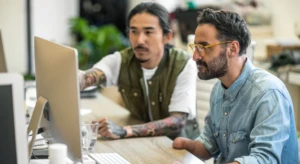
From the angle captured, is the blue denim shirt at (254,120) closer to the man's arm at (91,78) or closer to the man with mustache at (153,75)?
the man with mustache at (153,75)

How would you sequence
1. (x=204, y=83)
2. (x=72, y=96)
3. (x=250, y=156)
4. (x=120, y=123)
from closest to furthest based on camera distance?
1. (x=72, y=96)
2. (x=250, y=156)
3. (x=120, y=123)
4. (x=204, y=83)

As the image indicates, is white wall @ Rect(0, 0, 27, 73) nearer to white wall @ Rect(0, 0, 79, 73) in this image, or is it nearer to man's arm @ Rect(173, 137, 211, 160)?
white wall @ Rect(0, 0, 79, 73)

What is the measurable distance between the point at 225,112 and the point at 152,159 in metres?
0.34

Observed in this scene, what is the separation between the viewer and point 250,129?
78.3 inches

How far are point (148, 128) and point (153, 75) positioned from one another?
0.41m

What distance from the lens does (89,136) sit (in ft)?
7.25

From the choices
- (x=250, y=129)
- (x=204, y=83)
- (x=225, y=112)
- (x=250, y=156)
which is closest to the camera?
(x=250, y=156)

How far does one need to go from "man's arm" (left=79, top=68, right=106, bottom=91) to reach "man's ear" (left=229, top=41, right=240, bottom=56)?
968mm

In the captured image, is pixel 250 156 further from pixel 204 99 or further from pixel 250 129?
pixel 204 99

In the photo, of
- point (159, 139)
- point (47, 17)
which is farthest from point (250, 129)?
point (47, 17)

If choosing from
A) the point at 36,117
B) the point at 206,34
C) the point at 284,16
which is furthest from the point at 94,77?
the point at 284,16

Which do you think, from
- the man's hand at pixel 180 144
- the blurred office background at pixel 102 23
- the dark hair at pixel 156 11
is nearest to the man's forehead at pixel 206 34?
the man's hand at pixel 180 144

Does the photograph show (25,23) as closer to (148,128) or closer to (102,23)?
(102,23)

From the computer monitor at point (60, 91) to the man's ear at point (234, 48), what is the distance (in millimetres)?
694
